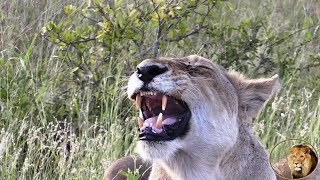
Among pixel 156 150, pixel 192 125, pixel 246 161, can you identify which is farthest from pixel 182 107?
pixel 246 161

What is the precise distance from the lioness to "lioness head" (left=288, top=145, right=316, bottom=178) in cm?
25

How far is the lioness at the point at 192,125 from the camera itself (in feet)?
11.1

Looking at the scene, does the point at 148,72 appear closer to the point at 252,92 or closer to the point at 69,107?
the point at 252,92

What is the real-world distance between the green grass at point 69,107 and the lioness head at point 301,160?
998mm

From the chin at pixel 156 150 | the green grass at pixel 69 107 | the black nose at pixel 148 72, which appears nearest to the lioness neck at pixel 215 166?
the chin at pixel 156 150

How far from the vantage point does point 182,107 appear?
349cm

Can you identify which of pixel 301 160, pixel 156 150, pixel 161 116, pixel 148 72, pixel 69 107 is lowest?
pixel 69 107

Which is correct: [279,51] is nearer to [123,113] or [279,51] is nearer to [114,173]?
[123,113]

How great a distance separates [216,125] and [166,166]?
29 cm

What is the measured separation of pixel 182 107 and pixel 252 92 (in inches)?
20.8

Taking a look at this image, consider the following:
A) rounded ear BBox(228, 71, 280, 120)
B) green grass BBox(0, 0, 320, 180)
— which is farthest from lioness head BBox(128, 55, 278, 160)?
green grass BBox(0, 0, 320, 180)

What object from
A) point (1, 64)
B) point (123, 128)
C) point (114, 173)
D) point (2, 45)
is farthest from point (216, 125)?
point (2, 45)

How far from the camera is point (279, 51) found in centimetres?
689

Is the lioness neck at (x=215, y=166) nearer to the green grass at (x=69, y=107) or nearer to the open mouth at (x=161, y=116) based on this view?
the open mouth at (x=161, y=116)
